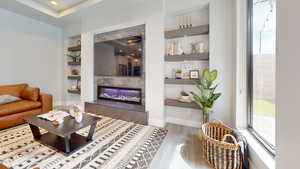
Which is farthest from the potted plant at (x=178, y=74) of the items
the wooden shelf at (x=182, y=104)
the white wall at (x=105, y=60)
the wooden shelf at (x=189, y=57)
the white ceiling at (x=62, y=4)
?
the white ceiling at (x=62, y=4)

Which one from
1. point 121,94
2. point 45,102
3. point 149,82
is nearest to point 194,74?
point 149,82

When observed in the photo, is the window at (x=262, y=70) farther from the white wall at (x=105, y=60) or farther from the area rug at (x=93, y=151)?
the white wall at (x=105, y=60)

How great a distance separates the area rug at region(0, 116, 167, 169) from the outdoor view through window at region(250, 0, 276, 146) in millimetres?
1406

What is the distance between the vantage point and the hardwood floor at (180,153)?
4.97ft

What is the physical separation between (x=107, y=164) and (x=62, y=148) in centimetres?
74

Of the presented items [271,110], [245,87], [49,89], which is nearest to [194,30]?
[245,87]

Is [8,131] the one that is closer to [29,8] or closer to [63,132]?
[63,132]

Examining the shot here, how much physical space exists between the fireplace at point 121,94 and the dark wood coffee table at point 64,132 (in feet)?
4.33

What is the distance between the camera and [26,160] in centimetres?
151

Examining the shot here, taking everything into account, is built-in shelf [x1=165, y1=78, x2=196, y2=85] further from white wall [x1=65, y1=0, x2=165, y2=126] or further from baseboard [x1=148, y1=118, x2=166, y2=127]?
baseboard [x1=148, y1=118, x2=166, y2=127]

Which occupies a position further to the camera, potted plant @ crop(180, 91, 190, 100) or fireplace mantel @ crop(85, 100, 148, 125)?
fireplace mantel @ crop(85, 100, 148, 125)

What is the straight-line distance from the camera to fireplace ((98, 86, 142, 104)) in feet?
10.1

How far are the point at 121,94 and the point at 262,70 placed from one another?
2870 millimetres

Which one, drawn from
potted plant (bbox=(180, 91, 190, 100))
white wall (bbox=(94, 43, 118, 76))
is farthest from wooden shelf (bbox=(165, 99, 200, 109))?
white wall (bbox=(94, 43, 118, 76))
